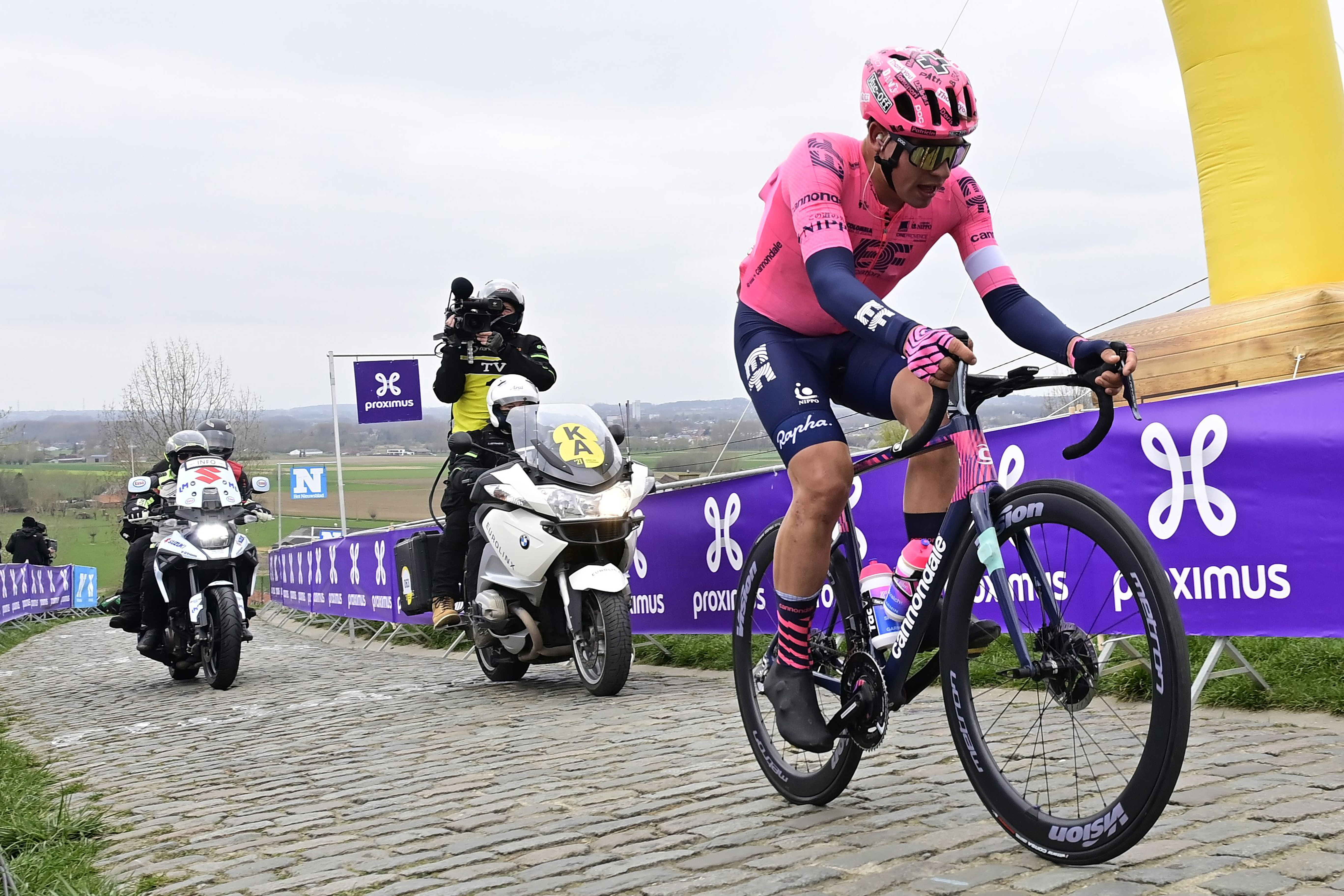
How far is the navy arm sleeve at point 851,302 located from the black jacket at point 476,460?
5542 millimetres

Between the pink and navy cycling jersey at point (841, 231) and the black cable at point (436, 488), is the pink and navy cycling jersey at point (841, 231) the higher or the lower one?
the higher one

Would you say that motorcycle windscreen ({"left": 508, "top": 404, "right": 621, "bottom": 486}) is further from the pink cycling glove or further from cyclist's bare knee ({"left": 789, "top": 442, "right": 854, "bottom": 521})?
the pink cycling glove

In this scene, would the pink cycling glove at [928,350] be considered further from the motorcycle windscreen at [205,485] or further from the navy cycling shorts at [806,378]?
the motorcycle windscreen at [205,485]

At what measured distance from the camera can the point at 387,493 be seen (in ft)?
167

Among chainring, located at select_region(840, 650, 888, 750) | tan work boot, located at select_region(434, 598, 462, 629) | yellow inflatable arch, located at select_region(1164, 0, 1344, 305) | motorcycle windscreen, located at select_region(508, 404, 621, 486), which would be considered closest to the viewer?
chainring, located at select_region(840, 650, 888, 750)

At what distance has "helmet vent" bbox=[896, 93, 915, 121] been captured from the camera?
139 inches

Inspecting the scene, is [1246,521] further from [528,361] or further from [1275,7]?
[528,361]

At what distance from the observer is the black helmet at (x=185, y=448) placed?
11.2 m

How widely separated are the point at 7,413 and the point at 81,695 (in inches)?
1547

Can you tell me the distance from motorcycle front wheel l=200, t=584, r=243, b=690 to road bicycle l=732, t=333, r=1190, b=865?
699cm

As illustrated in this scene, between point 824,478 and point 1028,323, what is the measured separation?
0.75m

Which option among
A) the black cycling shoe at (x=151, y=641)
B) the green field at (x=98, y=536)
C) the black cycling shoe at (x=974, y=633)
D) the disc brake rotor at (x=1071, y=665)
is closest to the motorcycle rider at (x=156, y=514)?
the black cycling shoe at (x=151, y=641)

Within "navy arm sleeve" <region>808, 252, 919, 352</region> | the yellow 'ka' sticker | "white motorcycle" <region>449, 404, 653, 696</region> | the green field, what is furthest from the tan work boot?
the green field

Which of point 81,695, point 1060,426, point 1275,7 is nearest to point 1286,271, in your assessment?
point 1275,7
